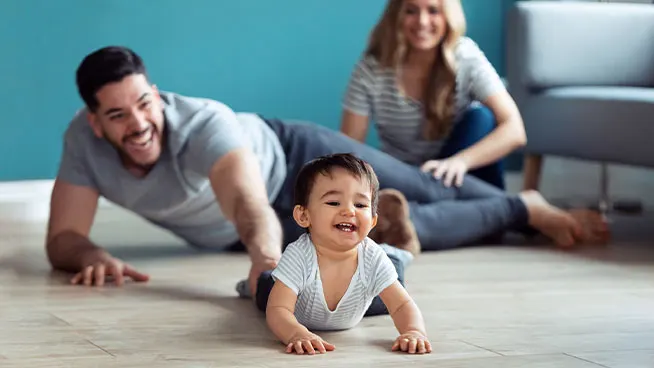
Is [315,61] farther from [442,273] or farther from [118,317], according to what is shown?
[118,317]

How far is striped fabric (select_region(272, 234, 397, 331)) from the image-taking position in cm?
174

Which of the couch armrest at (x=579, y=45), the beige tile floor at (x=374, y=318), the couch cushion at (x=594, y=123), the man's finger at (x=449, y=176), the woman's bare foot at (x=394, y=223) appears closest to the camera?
the beige tile floor at (x=374, y=318)

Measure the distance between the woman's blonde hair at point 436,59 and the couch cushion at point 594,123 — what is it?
459 mm

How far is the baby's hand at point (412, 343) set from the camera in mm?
1673

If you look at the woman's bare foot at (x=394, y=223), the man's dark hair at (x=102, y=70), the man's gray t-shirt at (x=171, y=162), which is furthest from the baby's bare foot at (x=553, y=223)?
the man's dark hair at (x=102, y=70)

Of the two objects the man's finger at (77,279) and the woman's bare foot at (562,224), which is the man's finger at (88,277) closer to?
the man's finger at (77,279)

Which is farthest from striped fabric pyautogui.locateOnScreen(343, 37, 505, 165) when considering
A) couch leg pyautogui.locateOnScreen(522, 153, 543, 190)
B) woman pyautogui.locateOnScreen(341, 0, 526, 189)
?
couch leg pyautogui.locateOnScreen(522, 153, 543, 190)

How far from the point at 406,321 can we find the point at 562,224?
4.15ft

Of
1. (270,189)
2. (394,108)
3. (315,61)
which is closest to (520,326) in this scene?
(270,189)

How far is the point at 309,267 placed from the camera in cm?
174

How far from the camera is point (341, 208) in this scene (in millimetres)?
1675

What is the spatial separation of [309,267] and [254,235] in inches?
16.9

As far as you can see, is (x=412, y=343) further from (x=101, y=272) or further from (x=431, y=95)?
(x=431, y=95)

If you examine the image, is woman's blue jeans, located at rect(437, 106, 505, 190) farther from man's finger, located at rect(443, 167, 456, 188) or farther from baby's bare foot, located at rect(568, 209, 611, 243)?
baby's bare foot, located at rect(568, 209, 611, 243)
